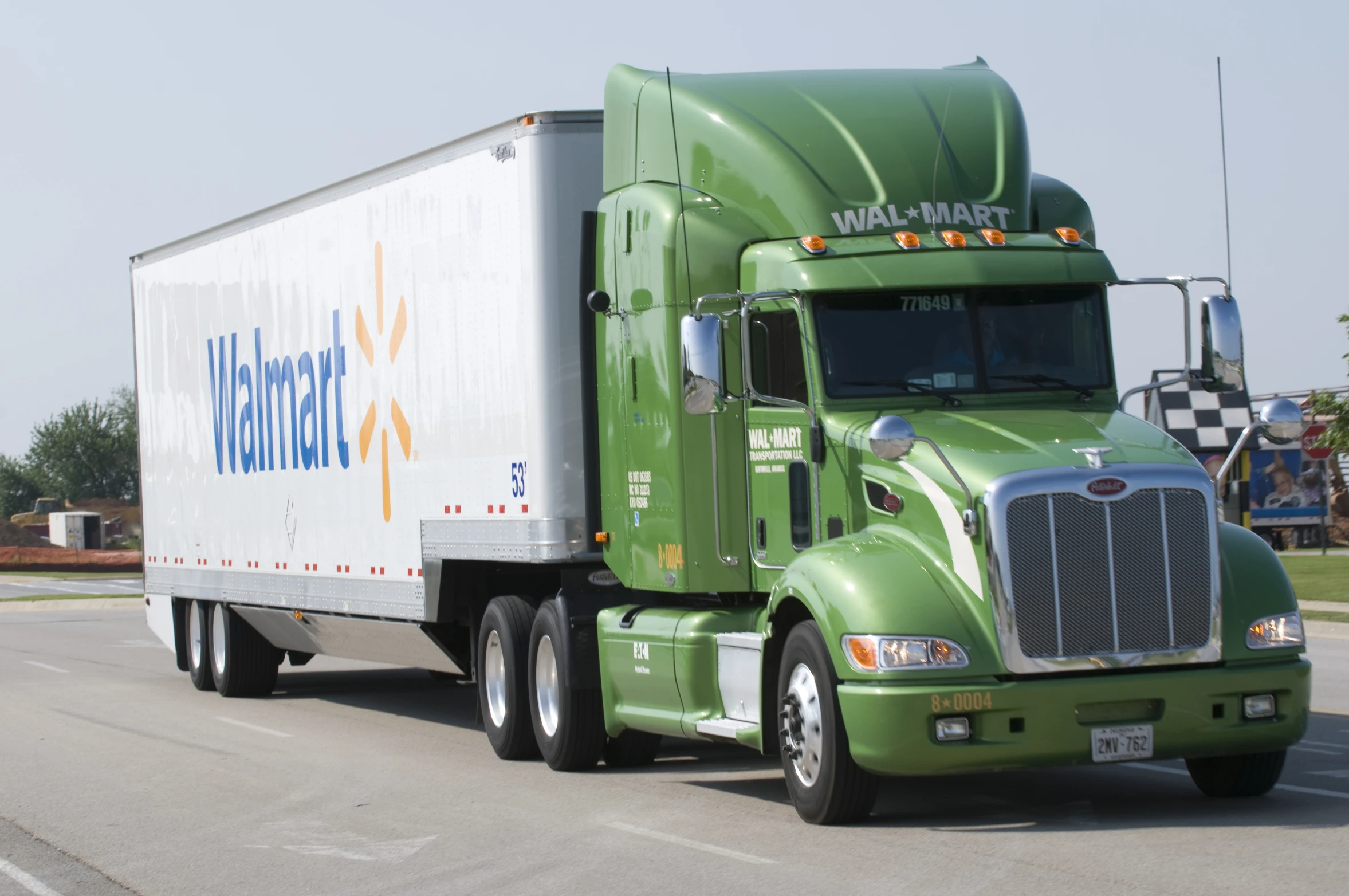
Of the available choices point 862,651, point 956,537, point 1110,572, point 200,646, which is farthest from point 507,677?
point 200,646

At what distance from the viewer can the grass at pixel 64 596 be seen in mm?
44438

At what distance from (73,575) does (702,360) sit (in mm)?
59434

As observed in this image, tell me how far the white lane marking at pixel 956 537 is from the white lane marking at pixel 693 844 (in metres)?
1.68

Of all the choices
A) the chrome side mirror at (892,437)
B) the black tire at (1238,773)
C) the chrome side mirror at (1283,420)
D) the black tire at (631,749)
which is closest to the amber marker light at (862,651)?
the chrome side mirror at (892,437)

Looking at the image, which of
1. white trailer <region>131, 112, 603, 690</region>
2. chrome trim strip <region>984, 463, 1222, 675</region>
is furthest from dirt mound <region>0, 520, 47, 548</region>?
chrome trim strip <region>984, 463, 1222, 675</region>

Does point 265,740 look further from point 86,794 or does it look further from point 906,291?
point 906,291

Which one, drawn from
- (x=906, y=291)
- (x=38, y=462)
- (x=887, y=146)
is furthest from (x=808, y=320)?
(x=38, y=462)

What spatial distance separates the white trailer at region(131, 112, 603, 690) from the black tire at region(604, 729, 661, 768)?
4.20 feet

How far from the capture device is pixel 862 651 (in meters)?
9.02

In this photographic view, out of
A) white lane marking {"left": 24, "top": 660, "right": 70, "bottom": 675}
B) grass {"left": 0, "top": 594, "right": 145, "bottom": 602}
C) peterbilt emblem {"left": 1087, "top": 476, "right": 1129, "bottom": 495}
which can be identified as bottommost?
white lane marking {"left": 24, "top": 660, "right": 70, "bottom": 675}

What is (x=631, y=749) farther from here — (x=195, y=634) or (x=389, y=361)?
(x=195, y=634)

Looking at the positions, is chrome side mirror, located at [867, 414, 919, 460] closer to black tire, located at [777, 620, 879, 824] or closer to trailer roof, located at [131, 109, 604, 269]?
black tire, located at [777, 620, 879, 824]

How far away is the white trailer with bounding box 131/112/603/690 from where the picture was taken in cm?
1266

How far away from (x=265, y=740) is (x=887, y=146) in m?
7.15
